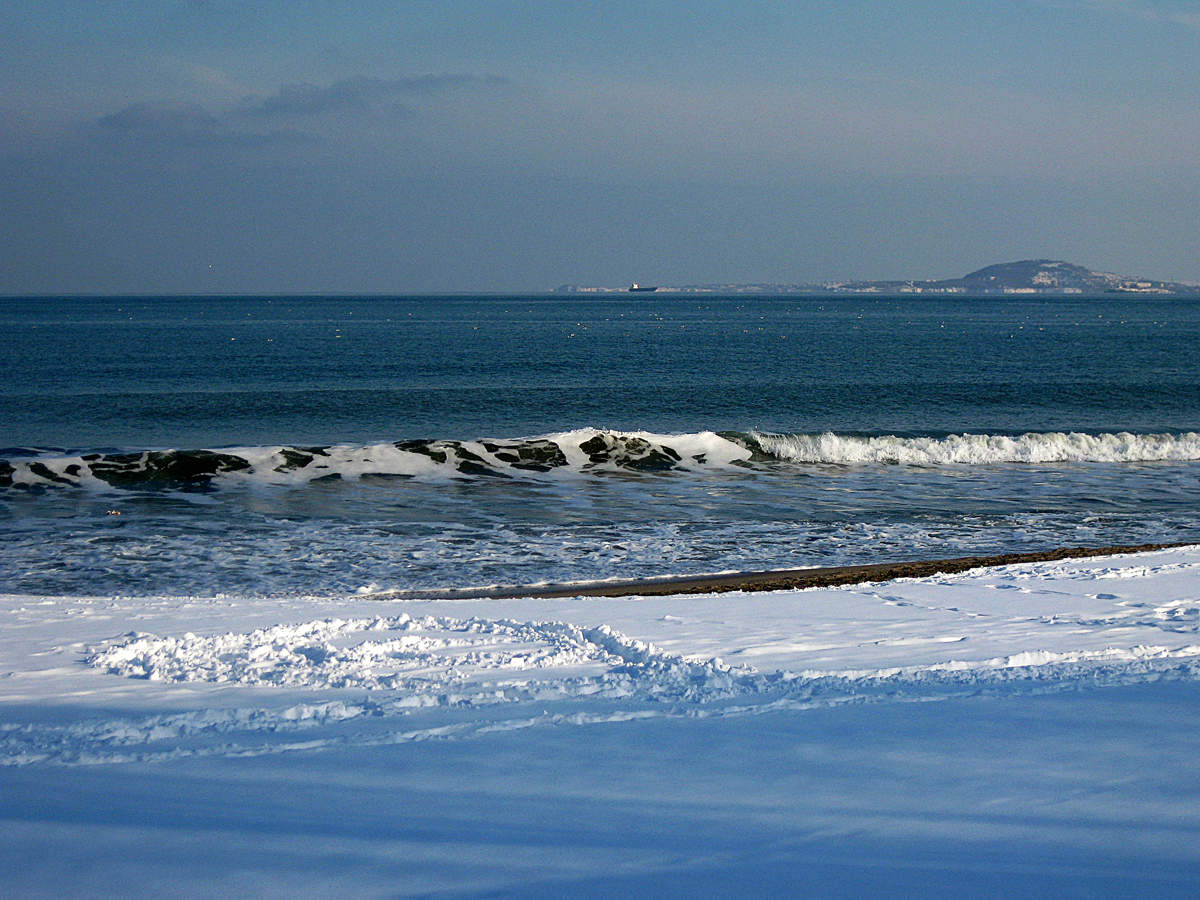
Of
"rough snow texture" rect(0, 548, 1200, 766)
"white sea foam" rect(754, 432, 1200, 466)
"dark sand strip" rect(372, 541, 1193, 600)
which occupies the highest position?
"white sea foam" rect(754, 432, 1200, 466)

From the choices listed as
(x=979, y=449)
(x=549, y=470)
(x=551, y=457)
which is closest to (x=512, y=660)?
(x=549, y=470)

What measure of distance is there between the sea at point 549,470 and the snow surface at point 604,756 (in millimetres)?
4628

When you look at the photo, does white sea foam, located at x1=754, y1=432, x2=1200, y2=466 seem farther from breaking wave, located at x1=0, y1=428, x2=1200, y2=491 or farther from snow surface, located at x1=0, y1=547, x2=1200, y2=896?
snow surface, located at x1=0, y1=547, x2=1200, y2=896

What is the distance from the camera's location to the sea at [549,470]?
1159cm

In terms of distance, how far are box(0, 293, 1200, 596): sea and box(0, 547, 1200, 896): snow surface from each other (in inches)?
182

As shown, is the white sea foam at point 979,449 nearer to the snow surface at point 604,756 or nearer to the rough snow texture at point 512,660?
the rough snow texture at point 512,660

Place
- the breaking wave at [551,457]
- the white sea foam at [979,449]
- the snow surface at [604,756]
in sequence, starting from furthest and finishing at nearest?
the white sea foam at [979,449]
the breaking wave at [551,457]
the snow surface at [604,756]

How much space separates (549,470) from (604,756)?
15.1 m

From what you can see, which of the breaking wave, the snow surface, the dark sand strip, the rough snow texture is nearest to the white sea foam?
the breaking wave

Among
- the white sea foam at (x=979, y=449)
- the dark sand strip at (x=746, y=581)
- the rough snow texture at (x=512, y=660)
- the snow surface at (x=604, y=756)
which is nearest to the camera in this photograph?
the snow surface at (x=604, y=756)

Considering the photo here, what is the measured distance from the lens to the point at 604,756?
13.1 ft

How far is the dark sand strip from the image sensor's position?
31.4 ft

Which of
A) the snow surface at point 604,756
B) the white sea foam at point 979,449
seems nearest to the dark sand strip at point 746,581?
the snow surface at point 604,756

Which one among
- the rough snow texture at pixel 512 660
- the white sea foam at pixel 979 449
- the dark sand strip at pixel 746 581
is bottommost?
the dark sand strip at pixel 746 581
